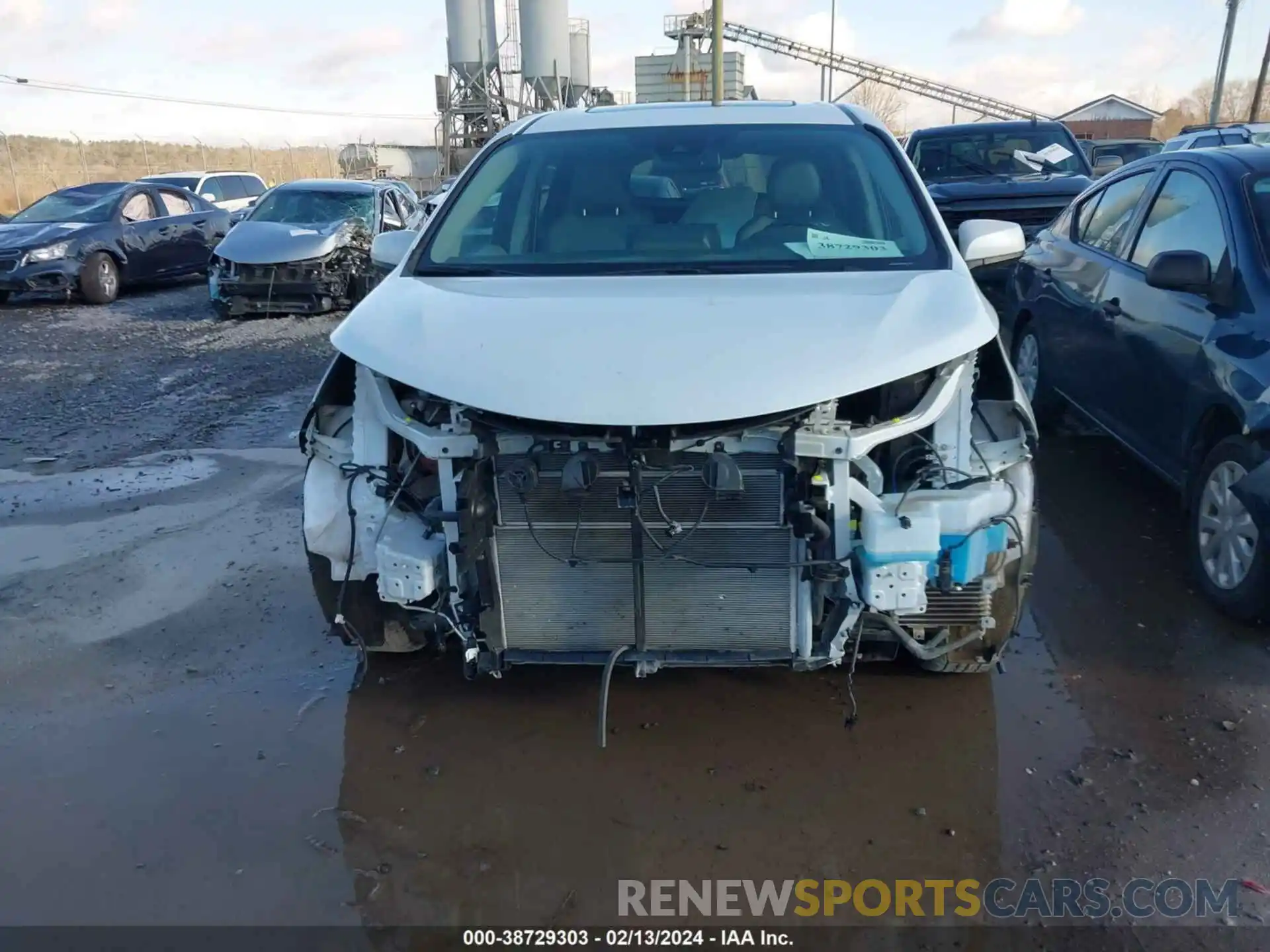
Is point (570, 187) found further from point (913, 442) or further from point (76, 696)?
point (76, 696)

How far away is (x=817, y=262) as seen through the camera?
135 inches

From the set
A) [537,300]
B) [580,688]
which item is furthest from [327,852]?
[537,300]

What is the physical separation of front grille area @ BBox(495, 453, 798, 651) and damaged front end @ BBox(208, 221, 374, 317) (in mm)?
8945

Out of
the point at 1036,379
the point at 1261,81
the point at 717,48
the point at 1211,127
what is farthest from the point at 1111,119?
the point at 1036,379

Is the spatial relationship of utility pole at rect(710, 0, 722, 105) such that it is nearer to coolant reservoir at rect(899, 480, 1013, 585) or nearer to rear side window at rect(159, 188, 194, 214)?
coolant reservoir at rect(899, 480, 1013, 585)

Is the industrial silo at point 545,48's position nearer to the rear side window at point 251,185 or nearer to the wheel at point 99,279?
the rear side window at point 251,185

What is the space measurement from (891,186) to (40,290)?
11993 mm

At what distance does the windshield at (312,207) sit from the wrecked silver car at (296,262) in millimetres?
14

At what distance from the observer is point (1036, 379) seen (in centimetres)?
630

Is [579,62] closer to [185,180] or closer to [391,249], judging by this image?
[185,180]

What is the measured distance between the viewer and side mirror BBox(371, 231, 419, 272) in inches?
156

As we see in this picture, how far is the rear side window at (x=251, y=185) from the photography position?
20031 mm

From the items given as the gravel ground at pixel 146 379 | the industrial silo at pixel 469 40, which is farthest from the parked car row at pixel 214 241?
the industrial silo at pixel 469 40

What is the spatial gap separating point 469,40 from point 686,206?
111ft
